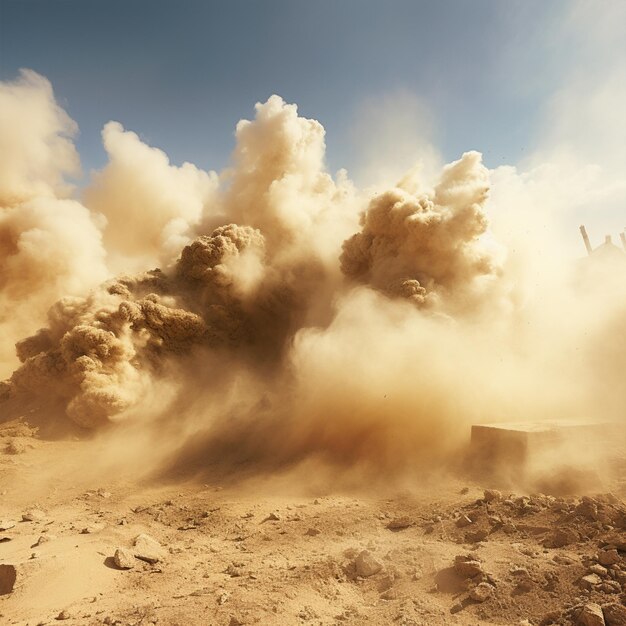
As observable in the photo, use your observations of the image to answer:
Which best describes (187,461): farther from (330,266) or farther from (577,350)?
(577,350)

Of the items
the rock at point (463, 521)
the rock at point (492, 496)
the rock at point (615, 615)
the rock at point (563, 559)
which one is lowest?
the rock at point (463, 521)

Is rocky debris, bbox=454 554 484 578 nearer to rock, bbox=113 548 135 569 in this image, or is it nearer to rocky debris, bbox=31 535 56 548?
rock, bbox=113 548 135 569

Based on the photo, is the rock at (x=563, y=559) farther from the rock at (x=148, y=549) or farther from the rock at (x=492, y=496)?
the rock at (x=148, y=549)

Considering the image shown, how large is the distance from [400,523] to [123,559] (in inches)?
173

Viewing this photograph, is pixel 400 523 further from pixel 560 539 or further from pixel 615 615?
pixel 615 615

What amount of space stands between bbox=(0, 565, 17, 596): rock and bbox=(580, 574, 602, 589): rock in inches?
272

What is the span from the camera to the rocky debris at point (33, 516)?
825cm

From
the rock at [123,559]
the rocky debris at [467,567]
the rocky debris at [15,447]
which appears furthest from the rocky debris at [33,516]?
the rocky debris at [467,567]

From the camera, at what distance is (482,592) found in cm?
462

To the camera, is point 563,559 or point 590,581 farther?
point 563,559

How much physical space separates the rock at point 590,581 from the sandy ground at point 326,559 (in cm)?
2

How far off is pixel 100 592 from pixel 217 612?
1756 millimetres

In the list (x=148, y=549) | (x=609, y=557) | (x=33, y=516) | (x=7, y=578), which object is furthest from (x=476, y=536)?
(x=33, y=516)

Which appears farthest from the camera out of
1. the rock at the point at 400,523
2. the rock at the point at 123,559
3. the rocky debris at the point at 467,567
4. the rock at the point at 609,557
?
the rock at the point at 400,523
